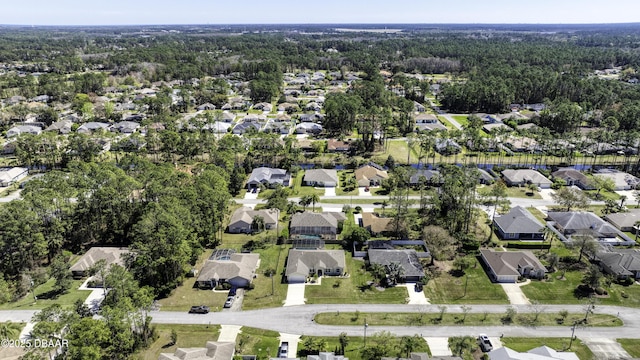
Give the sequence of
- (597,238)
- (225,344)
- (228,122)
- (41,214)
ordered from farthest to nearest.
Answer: (228,122) < (597,238) < (41,214) < (225,344)

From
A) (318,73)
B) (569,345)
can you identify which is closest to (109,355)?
(569,345)

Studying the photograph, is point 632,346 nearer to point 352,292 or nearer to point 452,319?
point 452,319

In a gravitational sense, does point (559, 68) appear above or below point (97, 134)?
above

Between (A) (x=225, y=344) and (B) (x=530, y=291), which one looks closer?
(A) (x=225, y=344)

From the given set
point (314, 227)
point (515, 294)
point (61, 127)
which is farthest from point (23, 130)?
point (515, 294)

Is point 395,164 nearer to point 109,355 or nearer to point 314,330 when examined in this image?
point 314,330

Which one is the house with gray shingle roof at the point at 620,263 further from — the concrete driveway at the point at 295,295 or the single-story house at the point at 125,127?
the single-story house at the point at 125,127

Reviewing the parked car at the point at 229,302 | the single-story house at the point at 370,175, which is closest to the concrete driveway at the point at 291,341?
the parked car at the point at 229,302

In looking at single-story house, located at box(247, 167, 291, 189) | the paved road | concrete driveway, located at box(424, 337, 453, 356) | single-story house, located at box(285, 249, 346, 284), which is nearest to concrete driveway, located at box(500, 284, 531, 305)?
the paved road
